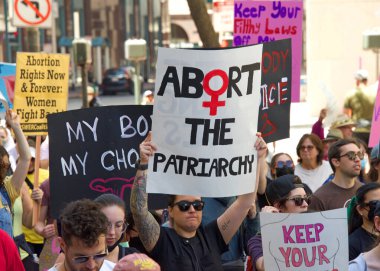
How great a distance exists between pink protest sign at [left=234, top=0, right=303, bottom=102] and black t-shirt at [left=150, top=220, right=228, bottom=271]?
5067 millimetres

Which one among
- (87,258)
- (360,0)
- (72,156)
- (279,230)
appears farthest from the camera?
(360,0)

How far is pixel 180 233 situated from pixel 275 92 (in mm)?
2537

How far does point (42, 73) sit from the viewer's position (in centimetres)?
998

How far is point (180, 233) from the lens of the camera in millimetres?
6195

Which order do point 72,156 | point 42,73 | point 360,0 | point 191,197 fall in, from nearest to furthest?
point 191,197 < point 72,156 < point 42,73 < point 360,0

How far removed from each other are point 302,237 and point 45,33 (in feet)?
171

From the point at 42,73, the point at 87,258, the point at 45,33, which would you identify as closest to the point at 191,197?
the point at 87,258

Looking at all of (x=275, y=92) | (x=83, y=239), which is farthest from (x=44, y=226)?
(x=83, y=239)

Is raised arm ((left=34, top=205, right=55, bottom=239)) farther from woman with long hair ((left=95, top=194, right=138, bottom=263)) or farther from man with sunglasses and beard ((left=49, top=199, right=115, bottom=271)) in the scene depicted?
man with sunglasses and beard ((left=49, top=199, right=115, bottom=271))

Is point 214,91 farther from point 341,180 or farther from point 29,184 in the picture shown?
point 29,184

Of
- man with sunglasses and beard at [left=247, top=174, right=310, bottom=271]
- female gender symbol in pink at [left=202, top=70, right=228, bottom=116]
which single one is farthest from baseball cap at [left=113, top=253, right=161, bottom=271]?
man with sunglasses and beard at [left=247, top=174, right=310, bottom=271]

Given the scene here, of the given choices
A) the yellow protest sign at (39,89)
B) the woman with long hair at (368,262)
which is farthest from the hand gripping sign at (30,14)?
the woman with long hair at (368,262)

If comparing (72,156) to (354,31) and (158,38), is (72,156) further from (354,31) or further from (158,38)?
(158,38)

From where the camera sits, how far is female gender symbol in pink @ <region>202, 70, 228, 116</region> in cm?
652
